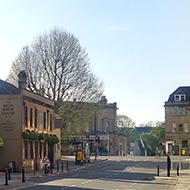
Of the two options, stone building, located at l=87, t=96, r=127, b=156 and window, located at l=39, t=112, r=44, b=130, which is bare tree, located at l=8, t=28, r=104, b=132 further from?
stone building, located at l=87, t=96, r=127, b=156

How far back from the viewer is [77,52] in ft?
181

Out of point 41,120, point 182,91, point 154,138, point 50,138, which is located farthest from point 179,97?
point 41,120

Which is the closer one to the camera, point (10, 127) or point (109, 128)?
point (10, 127)

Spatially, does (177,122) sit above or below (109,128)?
above

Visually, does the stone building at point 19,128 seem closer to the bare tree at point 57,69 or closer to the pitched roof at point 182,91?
the bare tree at point 57,69

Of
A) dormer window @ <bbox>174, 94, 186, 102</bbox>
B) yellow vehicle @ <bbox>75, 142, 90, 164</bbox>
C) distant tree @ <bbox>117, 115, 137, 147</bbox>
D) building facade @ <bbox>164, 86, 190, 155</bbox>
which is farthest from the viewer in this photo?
distant tree @ <bbox>117, 115, 137, 147</bbox>

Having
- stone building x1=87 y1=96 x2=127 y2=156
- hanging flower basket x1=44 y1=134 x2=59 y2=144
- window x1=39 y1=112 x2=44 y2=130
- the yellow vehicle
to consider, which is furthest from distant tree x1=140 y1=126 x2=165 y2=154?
window x1=39 y1=112 x2=44 y2=130

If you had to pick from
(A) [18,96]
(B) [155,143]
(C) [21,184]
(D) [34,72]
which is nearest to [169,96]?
(B) [155,143]

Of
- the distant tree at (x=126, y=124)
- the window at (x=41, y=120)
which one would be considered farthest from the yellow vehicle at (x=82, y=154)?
the distant tree at (x=126, y=124)

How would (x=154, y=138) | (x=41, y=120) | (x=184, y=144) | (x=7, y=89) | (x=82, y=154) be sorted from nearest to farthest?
(x=7, y=89) → (x=41, y=120) → (x=82, y=154) → (x=184, y=144) → (x=154, y=138)

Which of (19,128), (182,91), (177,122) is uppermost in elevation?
(182,91)

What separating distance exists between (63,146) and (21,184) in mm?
54270

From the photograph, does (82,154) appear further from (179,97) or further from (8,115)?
(179,97)

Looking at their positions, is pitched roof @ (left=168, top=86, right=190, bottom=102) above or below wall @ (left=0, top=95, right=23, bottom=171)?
above
